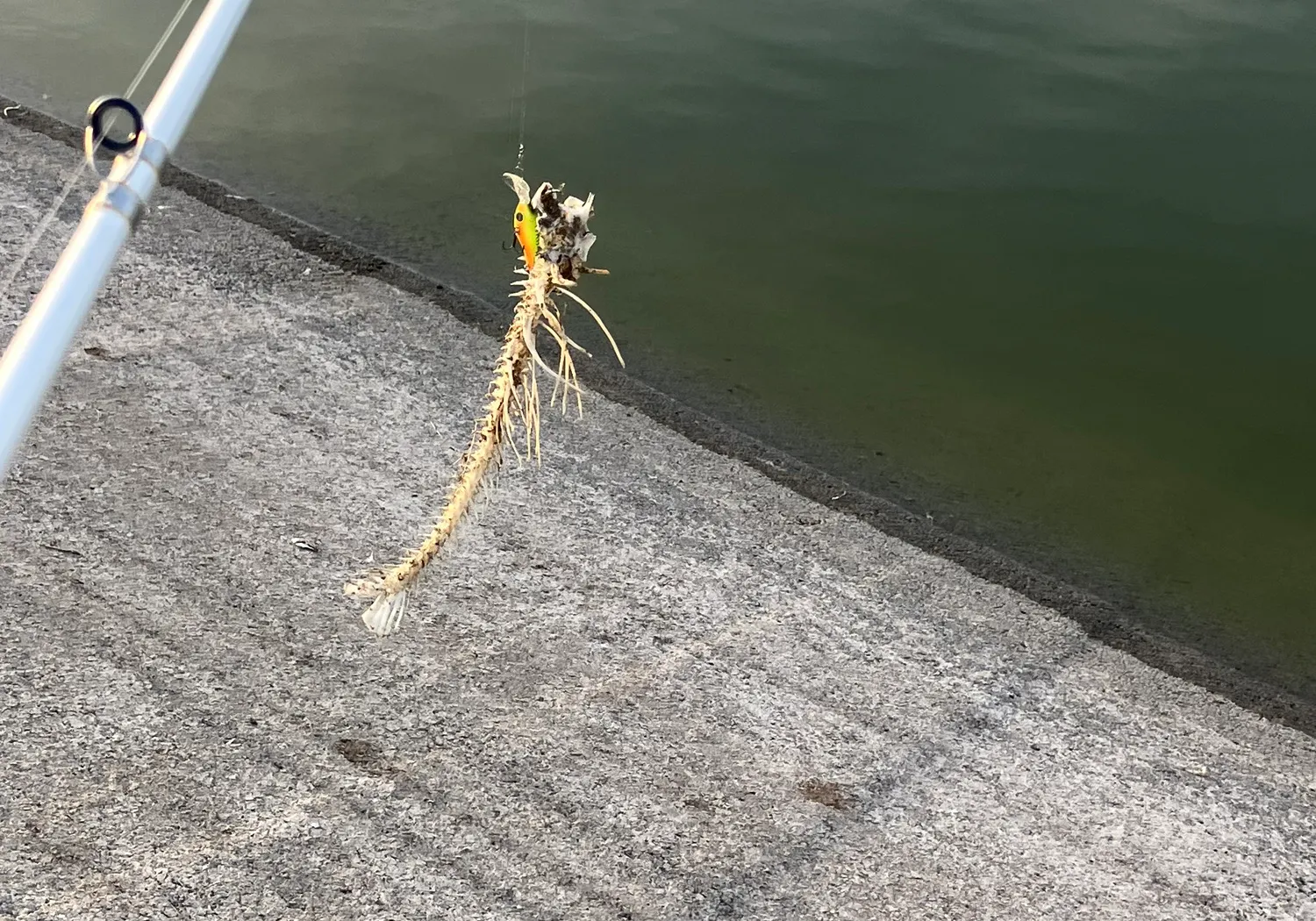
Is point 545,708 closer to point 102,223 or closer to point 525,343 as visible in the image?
point 525,343

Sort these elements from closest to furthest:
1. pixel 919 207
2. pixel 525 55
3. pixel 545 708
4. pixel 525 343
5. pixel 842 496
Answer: pixel 525 343
pixel 545 708
pixel 842 496
pixel 919 207
pixel 525 55

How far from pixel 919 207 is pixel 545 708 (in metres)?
4.71

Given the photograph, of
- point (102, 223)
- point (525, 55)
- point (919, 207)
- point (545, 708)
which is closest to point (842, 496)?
point (545, 708)

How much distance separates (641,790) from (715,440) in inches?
86.5

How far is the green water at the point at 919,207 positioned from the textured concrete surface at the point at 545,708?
1054 millimetres

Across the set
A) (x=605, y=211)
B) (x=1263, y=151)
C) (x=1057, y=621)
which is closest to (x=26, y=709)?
(x=1057, y=621)

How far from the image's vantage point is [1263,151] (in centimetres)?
824

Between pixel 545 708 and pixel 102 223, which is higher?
pixel 102 223

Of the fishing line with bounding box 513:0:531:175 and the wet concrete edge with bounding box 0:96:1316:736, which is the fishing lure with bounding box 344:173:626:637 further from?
the fishing line with bounding box 513:0:531:175

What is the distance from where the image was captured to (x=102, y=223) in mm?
2025

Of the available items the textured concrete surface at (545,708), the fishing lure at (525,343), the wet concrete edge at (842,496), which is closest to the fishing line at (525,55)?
the wet concrete edge at (842,496)

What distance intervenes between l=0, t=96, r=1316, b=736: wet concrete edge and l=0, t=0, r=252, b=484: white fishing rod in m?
3.48

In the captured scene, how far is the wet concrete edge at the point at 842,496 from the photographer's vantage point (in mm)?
4824

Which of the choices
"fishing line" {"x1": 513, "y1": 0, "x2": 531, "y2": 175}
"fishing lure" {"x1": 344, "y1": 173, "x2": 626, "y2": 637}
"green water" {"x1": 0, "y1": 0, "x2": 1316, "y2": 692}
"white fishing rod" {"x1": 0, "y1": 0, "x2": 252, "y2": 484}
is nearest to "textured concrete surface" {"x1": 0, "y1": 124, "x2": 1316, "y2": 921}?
"fishing lure" {"x1": 344, "y1": 173, "x2": 626, "y2": 637}
